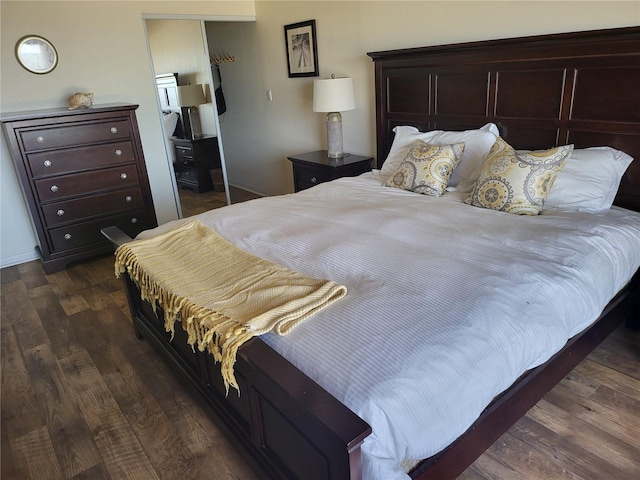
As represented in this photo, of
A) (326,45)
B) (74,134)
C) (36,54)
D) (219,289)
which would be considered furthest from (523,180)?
(36,54)

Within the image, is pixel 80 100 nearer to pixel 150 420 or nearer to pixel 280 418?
pixel 150 420

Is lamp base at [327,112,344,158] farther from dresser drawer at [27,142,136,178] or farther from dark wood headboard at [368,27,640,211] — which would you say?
dresser drawer at [27,142,136,178]

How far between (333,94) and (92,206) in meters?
2.17

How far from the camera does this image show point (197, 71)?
4555 millimetres

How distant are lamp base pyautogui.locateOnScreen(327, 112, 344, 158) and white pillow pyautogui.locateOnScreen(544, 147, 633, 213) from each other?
6.20 feet

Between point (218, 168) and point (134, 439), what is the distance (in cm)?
354

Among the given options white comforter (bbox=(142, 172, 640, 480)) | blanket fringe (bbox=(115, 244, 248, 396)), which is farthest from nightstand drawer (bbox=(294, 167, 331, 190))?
blanket fringe (bbox=(115, 244, 248, 396))

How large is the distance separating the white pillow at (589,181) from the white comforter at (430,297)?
0.11 m

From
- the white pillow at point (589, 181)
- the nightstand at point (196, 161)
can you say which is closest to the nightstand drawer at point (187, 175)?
the nightstand at point (196, 161)

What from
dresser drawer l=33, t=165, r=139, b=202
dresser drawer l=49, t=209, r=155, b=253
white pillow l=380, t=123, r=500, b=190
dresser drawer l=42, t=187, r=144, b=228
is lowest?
dresser drawer l=49, t=209, r=155, b=253

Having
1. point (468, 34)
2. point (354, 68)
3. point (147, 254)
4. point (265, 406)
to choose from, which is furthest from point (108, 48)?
point (265, 406)

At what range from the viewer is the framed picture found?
4016 millimetres

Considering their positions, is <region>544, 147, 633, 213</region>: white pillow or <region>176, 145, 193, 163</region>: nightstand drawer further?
<region>176, 145, 193, 163</region>: nightstand drawer

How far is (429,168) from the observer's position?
8.66 feet
